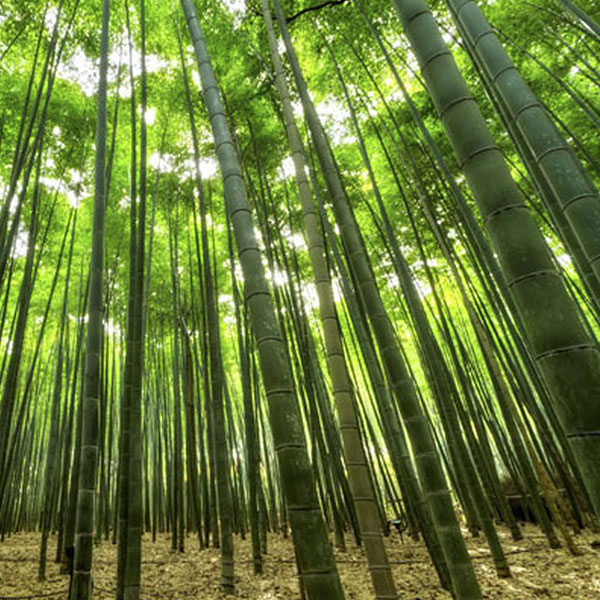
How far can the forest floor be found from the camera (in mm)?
2916

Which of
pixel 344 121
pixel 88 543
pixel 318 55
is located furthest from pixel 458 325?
pixel 88 543

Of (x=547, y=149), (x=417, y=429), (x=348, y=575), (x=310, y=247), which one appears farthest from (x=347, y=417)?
(x=348, y=575)

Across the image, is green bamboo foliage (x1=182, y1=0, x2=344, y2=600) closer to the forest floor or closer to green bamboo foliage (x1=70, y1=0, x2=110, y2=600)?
green bamboo foliage (x1=70, y1=0, x2=110, y2=600)

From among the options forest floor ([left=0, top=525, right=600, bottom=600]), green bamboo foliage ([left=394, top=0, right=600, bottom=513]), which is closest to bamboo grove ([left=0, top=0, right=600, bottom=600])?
green bamboo foliage ([left=394, top=0, right=600, bottom=513])

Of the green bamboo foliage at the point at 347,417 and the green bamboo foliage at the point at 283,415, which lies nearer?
the green bamboo foliage at the point at 283,415

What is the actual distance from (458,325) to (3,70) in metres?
8.52

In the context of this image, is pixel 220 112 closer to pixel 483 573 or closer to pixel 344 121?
pixel 483 573

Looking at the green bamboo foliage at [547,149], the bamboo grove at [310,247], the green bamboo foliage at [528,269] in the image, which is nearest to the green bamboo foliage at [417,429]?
the bamboo grove at [310,247]

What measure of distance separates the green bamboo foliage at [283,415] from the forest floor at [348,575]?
2.35 meters

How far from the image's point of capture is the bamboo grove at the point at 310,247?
114 cm

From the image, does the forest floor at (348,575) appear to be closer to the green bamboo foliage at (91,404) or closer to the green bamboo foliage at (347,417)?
the green bamboo foliage at (91,404)

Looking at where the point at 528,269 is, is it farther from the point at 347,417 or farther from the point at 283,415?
the point at 347,417

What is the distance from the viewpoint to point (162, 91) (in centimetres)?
512

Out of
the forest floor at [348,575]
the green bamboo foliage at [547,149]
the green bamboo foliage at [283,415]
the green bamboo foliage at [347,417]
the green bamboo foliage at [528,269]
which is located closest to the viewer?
the green bamboo foliage at [528,269]
